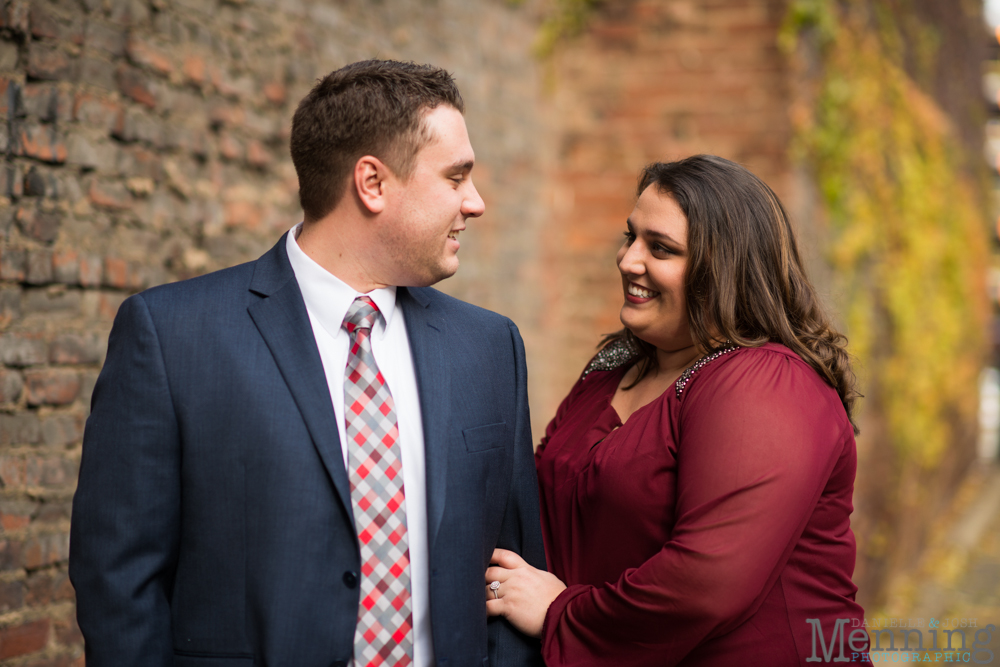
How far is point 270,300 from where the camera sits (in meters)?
1.74

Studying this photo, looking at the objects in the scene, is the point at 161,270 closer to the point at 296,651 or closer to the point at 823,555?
the point at 296,651

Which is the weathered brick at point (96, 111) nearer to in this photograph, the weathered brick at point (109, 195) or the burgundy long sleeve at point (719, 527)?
the weathered brick at point (109, 195)

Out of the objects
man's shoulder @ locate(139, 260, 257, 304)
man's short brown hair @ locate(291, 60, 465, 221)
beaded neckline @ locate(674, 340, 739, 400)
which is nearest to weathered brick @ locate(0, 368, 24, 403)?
man's shoulder @ locate(139, 260, 257, 304)

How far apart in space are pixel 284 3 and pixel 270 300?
226 cm

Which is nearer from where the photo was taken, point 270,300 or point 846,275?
point 270,300

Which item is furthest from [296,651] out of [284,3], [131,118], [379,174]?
[284,3]

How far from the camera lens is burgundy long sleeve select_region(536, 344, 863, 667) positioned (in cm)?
171

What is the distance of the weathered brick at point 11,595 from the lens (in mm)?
2350

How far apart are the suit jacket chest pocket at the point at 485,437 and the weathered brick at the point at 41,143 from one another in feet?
5.21

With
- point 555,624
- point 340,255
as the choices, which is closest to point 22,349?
point 340,255

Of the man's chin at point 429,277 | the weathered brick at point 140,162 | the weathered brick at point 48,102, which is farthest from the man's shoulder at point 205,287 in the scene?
the weathered brick at point 140,162

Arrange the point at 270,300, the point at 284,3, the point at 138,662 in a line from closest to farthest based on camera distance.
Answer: the point at 138,662 → the point at 270,300 → the point at 284,3

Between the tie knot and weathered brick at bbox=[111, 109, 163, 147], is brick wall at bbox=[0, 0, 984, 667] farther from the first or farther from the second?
the tie knot

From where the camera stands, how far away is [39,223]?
7.97 ft
